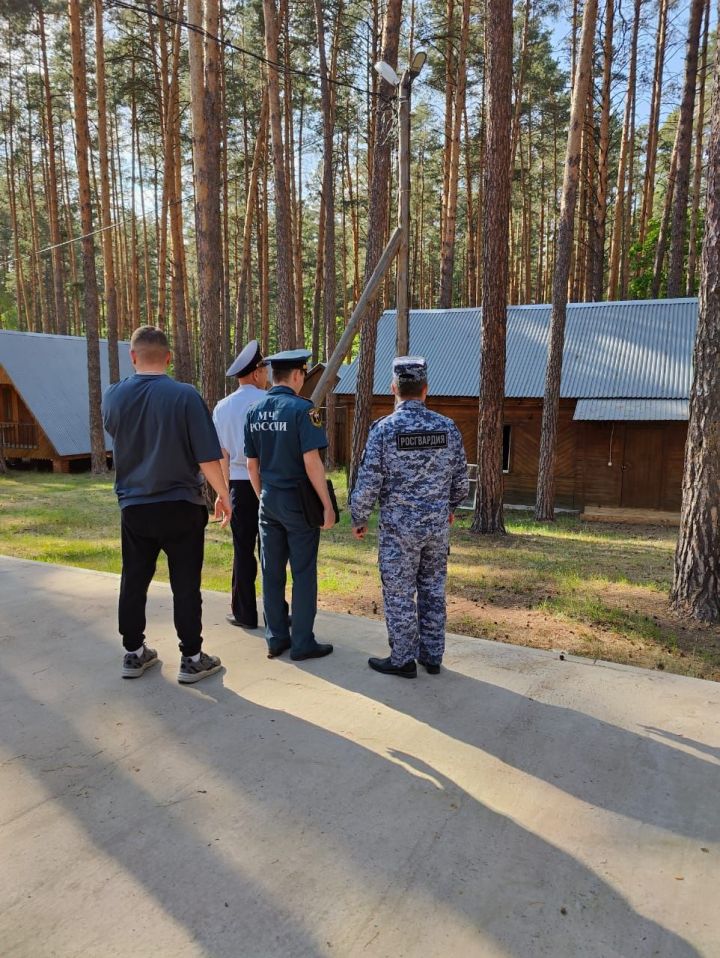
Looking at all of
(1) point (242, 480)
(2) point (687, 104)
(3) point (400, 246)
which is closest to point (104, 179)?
(3) point (400, 246)

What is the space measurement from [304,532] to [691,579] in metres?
3.30

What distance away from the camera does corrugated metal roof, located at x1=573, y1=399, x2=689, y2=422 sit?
50.9 ft

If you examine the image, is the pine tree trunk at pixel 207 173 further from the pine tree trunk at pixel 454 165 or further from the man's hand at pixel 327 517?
the pine tree trunk at pixel 454 165

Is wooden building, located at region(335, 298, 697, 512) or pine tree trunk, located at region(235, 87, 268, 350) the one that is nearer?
wooden building, located at region(335, 298, 697, 512)

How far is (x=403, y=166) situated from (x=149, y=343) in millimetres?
6315

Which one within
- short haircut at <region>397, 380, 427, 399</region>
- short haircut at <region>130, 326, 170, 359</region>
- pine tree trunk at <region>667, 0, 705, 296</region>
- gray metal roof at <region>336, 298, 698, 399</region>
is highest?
pine tree trunk at <region>667, 0, 705, 296</region>

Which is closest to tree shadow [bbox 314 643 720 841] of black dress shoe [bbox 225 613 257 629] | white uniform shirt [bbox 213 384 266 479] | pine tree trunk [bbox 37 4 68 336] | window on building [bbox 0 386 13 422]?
black dress shoe [bbox 225 613 257 629]

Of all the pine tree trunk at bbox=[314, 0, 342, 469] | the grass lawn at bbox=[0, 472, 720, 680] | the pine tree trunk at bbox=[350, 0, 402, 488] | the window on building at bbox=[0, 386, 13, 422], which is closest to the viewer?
the grass lawn at bbox=[0, 472, 720, 680]

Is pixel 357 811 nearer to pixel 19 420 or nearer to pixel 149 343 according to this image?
pixel 149 343

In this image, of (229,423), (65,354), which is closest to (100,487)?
(65,354)

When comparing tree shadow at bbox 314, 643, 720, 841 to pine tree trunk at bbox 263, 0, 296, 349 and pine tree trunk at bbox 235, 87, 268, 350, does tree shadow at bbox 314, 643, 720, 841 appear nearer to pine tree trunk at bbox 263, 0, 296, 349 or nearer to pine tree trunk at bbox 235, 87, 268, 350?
pine tree trunk at bbox 263, 0, 296, 349

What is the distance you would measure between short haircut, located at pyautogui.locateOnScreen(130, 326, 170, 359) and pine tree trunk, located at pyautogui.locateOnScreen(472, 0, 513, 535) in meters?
7.06

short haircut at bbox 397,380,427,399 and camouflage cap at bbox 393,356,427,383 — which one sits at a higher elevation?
camouflage cap at bbox 393,356,427,383

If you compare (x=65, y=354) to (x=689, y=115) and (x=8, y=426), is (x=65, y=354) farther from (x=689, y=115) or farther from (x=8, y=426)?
(x=689, y=115)
